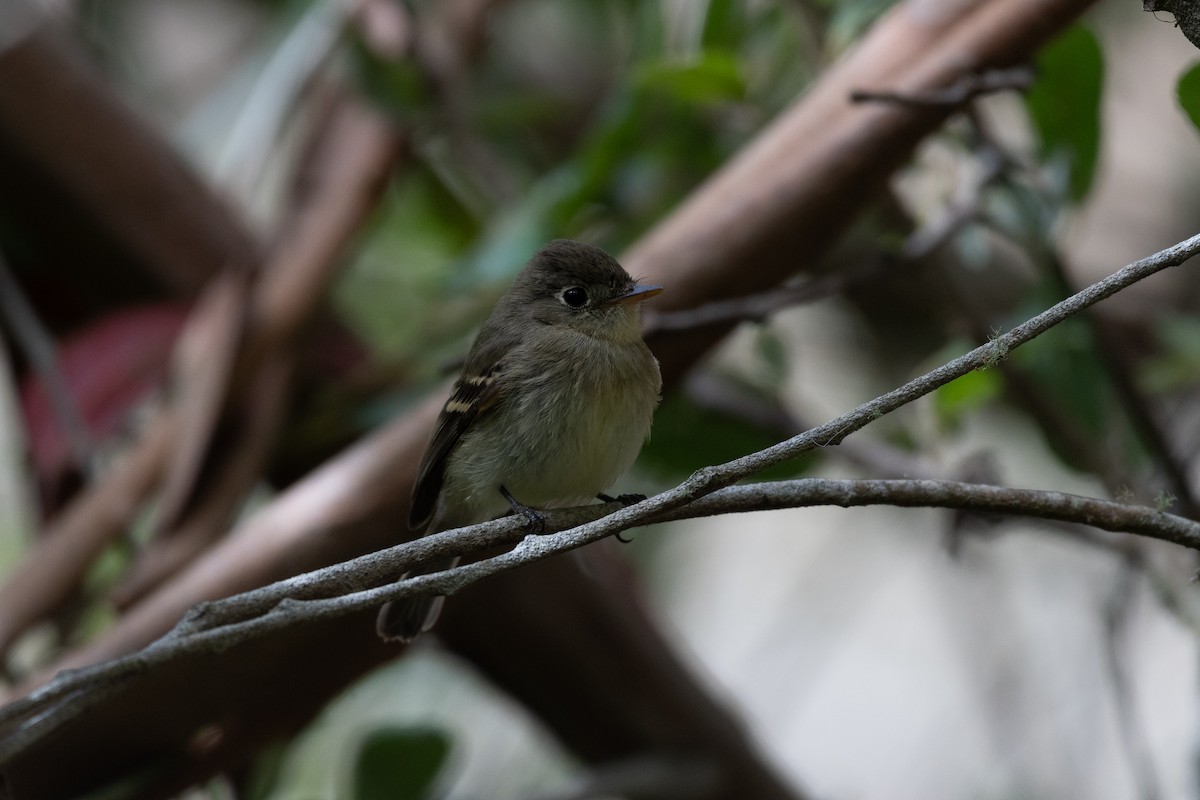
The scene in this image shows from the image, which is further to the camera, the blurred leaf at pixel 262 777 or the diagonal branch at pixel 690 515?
the blurred leaf at pixel 262 777

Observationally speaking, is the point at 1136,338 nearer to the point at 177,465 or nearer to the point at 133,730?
the point at 177,465

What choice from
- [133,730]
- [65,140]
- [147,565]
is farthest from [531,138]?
[133,730]

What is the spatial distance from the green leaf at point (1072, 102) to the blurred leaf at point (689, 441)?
0.94 meters

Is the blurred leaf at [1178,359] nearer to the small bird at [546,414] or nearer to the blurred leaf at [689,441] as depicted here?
the blurred leaf at [689,441]

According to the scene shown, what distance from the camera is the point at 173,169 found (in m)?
3.26

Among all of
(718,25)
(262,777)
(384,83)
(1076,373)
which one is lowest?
(262,777)

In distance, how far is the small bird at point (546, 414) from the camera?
245 cm

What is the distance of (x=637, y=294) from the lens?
7.97 feet

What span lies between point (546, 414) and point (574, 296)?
366mm

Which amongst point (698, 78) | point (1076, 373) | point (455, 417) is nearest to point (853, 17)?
point (698, 78)

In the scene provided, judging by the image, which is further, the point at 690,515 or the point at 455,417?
the point at 455,417

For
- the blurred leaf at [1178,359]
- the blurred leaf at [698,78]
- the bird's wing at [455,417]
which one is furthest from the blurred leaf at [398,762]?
the blurred leaf at [1178,359]

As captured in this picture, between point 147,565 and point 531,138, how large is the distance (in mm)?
2417

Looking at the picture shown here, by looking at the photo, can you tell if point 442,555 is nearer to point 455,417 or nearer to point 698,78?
point 455,417
